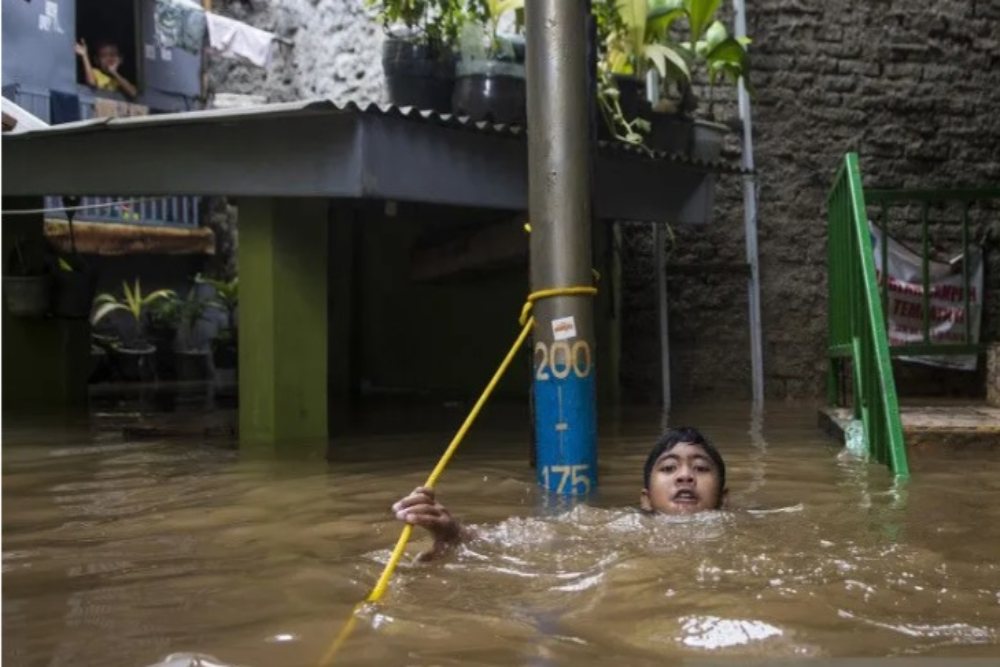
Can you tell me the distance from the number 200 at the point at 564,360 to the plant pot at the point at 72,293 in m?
6.89

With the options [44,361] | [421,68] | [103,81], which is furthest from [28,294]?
[103,81]

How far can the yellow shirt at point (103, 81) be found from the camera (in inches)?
547

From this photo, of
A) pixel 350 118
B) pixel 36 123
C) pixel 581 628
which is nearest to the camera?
pixel 581 628

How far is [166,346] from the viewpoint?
15266 mm

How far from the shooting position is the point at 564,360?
4.57 m

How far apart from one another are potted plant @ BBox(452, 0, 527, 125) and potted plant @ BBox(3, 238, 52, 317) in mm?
4574

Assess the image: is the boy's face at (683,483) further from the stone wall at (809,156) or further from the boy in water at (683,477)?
the stone wall at (809,156)

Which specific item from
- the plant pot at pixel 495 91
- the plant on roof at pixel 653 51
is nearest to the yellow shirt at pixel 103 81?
the plant on roof at pixel 653 51

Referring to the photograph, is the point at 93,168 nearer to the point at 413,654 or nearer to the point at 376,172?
the point at 376,172

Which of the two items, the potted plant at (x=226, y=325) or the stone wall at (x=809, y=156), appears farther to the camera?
the potted plant at (x=226, y=325)

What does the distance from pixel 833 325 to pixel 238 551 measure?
497 cm

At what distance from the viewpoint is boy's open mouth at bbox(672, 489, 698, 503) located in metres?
4.34

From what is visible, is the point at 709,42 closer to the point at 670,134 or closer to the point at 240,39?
the point at 670,134

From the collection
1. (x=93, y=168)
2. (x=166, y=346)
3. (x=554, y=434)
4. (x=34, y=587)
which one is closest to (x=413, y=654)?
(x=34, y=587)
